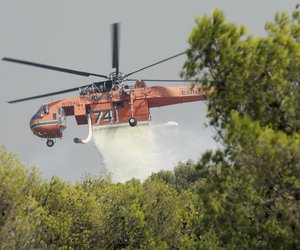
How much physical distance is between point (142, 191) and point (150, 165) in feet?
106

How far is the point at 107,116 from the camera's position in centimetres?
6394

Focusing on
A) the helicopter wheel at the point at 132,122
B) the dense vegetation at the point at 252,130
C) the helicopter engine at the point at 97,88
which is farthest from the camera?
the helicopter engine at the point at 97,88

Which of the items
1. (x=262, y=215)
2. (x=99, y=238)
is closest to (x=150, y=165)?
(x=99, y=238)

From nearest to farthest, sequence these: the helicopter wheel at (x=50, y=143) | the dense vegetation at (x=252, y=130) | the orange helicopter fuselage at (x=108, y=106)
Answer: the dense vegetation at (x=252, y=130) → the orange helicopter fuselage at (x=108, y=106) → the helicopter wheel at (x=50, y=143)

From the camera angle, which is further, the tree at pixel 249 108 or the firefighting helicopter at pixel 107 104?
the firefighting helicopter at pixel 107 104

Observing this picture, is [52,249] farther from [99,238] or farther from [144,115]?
[144,115]

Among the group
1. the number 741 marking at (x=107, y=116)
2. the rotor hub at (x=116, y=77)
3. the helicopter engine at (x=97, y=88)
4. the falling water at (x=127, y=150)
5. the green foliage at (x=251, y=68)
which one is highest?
the green foliage at (x=251, y=68)

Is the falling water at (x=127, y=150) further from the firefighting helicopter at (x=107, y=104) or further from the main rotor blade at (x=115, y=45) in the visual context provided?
the main rotor blade at (x=115, y=45)

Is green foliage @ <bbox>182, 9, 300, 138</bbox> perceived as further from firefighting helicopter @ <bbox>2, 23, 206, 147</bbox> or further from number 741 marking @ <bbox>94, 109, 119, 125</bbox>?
number 741 marking @ <bbox>94, 109, 119, 125</bbox>

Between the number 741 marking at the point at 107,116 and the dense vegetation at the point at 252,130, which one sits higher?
the dense vegetation at the point at 252,130

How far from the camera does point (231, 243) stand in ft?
53.7

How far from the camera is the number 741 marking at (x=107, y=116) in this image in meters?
Answer: 63.4

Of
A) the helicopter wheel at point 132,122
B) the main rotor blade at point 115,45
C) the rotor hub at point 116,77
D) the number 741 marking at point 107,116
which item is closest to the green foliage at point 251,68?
the main rotor blade at point 115,45

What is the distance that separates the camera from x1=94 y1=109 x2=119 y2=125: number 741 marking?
6344 centimetres
